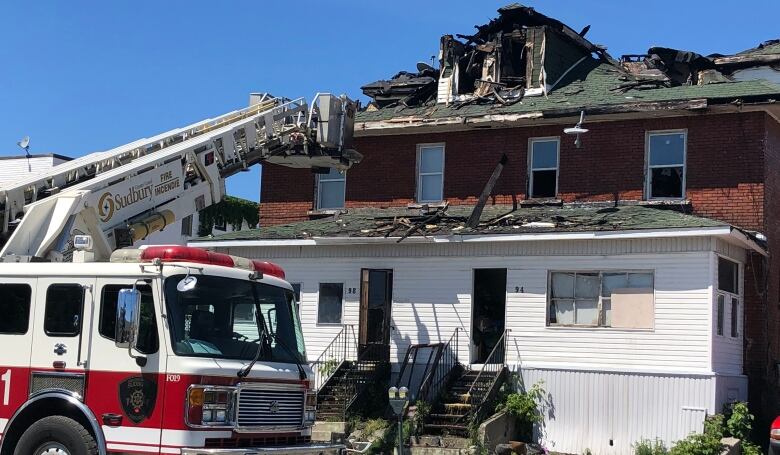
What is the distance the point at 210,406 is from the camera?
10.7 meters

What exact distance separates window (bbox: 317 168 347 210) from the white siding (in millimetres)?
7457

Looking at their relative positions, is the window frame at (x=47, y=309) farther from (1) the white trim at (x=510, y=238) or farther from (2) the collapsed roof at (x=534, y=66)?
(2) the collapsed roof at (x=534, y=66)

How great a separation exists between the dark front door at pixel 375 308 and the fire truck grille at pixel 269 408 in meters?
10.1

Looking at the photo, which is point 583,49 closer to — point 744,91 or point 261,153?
point 744,91

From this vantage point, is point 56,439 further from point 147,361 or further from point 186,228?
point 186,228

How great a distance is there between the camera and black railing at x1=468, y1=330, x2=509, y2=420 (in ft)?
61.3

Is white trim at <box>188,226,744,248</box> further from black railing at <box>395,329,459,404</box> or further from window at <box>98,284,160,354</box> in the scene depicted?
window at <box>98,284,160,354</box>

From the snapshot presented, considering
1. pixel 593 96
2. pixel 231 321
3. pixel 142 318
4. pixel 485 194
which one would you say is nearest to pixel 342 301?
pixel 485 194

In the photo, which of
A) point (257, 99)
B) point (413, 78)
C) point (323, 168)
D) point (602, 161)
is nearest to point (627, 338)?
point (602, 161)

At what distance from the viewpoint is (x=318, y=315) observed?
22.5 meters

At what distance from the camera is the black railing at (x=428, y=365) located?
20.2m

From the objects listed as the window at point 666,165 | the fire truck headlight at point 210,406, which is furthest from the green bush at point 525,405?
the fire truck headlight at point 210,406

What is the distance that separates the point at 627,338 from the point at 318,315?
684 centimetres

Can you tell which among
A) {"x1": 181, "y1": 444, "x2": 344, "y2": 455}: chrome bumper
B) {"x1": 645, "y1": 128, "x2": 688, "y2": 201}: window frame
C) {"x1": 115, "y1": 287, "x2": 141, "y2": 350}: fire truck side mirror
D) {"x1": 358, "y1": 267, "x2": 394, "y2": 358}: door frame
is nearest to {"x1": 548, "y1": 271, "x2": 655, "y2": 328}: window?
{"x1": 645, "y1": 128, "x2": 688, "y2": 201}: window frame
